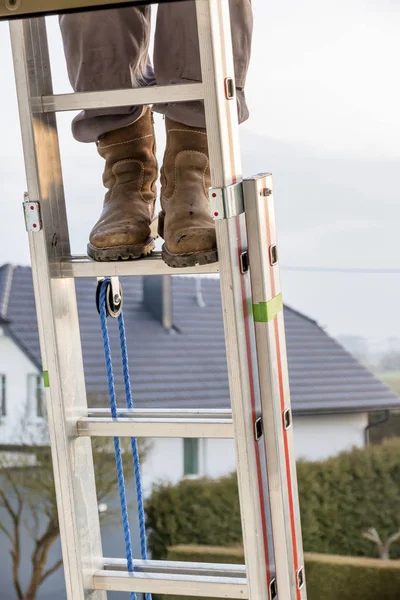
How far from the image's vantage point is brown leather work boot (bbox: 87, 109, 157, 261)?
4.91ft

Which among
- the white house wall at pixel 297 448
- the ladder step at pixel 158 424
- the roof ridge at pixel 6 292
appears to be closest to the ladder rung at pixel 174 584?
the ladder step at pixel 158 424

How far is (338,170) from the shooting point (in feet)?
17.4

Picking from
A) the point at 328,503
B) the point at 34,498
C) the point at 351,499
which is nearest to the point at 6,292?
the point at 34,498

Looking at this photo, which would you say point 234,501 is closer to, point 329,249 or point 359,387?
point 359,387

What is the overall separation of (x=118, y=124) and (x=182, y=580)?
2.44 ft

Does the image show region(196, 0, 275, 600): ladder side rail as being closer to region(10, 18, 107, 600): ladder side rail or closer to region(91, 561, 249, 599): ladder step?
region(91, 561, 249, 599): ladder step

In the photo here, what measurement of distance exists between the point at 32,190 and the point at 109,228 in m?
0.13

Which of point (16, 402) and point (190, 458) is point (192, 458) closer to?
point (190, 458)

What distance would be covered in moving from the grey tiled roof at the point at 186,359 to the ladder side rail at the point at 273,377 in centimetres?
413

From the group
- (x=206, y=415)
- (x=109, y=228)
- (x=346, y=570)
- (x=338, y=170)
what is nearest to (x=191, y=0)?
(x=109, y=228)

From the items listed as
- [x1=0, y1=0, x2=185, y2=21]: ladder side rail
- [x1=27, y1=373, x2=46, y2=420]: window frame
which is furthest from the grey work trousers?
[x1=27, y1=373, x2=46, y2=420]: window frame

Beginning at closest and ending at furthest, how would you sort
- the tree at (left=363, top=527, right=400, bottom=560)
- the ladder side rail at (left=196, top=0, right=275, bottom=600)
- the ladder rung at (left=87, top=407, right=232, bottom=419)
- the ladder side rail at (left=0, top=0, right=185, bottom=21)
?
1. the ladder side rail at (left=0, top=0, right=185, bottom=21)
2. the ladder side rail at (left=196, top=0, right=275, bottom=600)
3. the ladder rung at (left=87, top=407, right=232, bottom=419)
4. the tree at (left=363, top=527, right=400, bottom=560)

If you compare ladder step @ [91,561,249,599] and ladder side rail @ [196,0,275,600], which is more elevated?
ladder side rail @ [196,0,275,600]

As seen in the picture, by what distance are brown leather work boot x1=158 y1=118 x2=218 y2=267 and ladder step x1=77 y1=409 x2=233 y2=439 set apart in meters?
0.26
